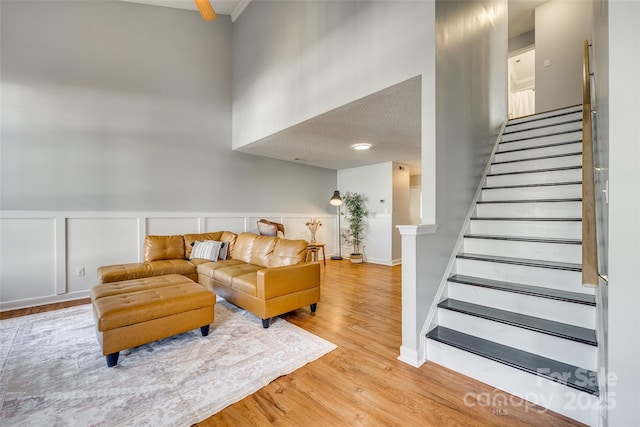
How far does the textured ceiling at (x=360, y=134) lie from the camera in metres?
2.83

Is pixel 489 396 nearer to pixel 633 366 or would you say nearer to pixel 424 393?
pixel 424 393

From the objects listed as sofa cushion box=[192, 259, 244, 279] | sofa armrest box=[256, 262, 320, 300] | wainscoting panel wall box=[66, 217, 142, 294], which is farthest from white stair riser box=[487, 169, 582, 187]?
wainscoting panel wall box=[66, 217, 142, 294]

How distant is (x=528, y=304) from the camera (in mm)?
1971

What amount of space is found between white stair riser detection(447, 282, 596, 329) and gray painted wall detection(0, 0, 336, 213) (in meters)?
4.16

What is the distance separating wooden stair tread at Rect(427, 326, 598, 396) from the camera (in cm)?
151

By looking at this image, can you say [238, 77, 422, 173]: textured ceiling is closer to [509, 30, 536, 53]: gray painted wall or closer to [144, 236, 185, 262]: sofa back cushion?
[144, 236, 185, 262]: sofa back cushion

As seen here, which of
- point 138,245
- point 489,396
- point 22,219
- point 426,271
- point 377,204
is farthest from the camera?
point 377,204

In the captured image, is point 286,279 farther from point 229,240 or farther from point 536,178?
point 536,178

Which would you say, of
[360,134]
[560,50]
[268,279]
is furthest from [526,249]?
[560,50]

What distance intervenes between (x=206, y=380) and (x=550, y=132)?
4.75 meters

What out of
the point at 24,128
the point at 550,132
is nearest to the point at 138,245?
the point at 24,128

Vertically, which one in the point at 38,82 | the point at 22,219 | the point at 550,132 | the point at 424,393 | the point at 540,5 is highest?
the point at 540,5

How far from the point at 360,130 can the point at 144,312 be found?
324cm

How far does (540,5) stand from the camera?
5320 millimetres
